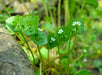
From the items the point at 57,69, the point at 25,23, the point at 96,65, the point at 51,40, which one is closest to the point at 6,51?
the point at 25,23

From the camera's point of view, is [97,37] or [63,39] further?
[97,37]

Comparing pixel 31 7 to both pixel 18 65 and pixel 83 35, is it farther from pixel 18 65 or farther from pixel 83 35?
pixel 18 65

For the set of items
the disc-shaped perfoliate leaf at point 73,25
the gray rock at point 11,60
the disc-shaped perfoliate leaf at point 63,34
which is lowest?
the gray rock at point 11,60

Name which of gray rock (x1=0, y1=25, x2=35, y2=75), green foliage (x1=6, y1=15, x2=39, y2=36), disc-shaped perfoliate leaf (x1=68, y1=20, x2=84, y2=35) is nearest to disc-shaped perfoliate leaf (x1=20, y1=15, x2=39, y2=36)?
green foliage (x1=6, y1=15, x2=39, y2=36)

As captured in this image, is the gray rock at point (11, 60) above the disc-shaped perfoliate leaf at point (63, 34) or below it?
below

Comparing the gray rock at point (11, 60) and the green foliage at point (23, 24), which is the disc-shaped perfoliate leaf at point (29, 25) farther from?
the gray rock at point (11, 60)

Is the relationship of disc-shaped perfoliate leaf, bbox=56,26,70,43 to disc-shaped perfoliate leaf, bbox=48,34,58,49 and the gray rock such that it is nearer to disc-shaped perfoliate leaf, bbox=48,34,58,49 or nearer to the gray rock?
disc-shaped perfoliate leaf, bbox=48,34,58,49

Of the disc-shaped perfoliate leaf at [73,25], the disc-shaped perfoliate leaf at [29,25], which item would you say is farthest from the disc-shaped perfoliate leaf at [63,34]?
the disc-shaped perfoliate leaf at [29,25]

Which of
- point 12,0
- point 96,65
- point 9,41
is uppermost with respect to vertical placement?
point 12,0
